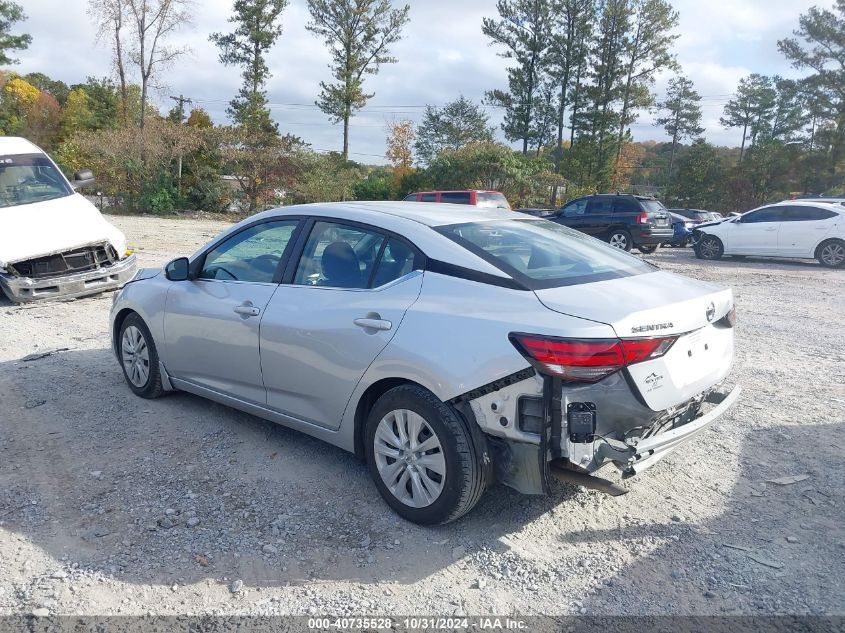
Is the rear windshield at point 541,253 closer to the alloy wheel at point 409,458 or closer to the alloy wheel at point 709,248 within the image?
the alloy wheel at point 409,458

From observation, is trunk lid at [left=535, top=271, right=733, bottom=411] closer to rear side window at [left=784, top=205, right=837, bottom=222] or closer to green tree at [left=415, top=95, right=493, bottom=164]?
rear side window at [left=784, top=205, right=837, bottom=222]

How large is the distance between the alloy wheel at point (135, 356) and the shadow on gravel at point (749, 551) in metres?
3.51

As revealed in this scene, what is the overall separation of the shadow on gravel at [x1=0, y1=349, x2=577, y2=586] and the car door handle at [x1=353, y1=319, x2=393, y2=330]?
3.31 ft

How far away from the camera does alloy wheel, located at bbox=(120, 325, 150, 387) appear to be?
5242mm

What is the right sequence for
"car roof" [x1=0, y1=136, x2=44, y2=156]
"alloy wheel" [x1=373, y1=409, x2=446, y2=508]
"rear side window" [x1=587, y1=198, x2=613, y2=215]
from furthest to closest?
"rear side window" [x1=587, y1=198, x2=613, y2=215] < "car roof" [x1=0, y1=136, x2=44, y2=156] < "alloy wheel" [x1=373, y1=409, x2=446, y2=508]

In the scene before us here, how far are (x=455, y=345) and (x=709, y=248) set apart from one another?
55.6 feet

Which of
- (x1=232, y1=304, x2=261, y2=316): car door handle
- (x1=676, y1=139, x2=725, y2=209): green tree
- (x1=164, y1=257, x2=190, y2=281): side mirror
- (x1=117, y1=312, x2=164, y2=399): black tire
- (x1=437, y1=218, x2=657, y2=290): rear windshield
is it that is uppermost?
(x1=676, y1=139, x2=725, y2=209): green tree

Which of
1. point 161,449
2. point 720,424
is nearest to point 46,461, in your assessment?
point 161,449

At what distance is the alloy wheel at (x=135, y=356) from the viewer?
5.24 m

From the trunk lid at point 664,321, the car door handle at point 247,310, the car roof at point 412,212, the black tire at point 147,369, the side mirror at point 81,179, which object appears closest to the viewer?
the trunk lid at point 664,321

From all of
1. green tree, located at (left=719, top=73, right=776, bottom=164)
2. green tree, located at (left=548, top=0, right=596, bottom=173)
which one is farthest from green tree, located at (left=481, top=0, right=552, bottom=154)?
green tree, located at (left=719, top=73, right=776, bottom=164)

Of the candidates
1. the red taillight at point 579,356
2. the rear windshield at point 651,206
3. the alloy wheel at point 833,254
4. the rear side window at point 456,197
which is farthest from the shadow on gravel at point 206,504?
the rear windshield at point 651,206

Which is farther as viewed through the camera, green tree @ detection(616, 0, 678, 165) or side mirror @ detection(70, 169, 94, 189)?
green tree @ detection(616, 0, 678, 165)

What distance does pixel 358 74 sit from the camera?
42.9 meters
